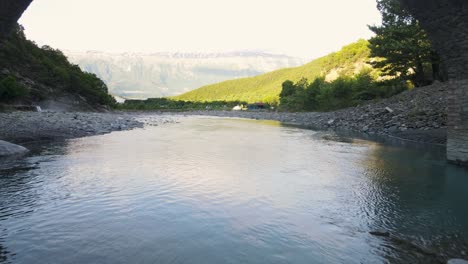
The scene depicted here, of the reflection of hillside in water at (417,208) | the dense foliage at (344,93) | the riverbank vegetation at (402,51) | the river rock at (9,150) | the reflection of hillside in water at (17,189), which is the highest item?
the riverbank vegetation at (402,51)

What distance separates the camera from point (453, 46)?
1155 cm

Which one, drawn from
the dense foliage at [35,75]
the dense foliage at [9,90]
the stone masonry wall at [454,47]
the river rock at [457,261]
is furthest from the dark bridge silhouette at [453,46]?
the dense foliage at [35,75]

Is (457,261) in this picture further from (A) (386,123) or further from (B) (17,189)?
(A) (386,123)

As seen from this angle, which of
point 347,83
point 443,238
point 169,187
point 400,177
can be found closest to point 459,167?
point 400,177

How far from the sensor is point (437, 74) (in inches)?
1226

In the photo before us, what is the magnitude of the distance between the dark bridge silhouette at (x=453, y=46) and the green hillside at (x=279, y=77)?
229 feet

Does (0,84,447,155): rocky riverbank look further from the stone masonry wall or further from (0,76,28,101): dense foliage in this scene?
(0,76,28,101): dense foliage

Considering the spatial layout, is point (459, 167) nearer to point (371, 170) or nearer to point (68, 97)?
point (371, 170)

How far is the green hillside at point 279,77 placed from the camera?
309 ft

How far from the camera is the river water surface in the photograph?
577 cm

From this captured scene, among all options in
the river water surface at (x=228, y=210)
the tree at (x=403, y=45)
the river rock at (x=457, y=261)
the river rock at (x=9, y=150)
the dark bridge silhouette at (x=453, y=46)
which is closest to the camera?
the river rock at (x=457, y=261)

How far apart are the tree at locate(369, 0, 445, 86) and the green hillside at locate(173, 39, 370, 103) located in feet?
160

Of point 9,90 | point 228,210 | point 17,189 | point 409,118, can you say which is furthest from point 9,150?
point 9,90

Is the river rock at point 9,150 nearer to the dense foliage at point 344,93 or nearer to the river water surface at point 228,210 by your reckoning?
the river water surface at point 228,210
